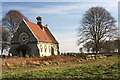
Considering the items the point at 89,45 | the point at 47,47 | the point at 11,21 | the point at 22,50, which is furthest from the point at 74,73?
the point at 11,21

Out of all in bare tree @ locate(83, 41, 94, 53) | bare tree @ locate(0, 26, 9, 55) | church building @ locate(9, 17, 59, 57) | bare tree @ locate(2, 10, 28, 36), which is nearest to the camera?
bare tree @ locate(83, 41, 94, 53)

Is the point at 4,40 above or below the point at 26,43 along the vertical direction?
above

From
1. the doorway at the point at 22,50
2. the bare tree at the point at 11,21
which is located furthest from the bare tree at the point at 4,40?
the doorway at the point at 22,50

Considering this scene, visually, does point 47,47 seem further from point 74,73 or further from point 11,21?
point 74,73

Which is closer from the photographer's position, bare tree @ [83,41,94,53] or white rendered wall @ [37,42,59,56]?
bare tree @ [83,41,94,53]

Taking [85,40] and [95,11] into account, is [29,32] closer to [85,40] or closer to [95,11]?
[85,40]

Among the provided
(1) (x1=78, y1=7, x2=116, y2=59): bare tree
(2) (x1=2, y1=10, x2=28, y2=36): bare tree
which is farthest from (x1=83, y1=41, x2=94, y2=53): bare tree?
(2) (x1=2, y1=10, x2=28, y2=36): bare tree

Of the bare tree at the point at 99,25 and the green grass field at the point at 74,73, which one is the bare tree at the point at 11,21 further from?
the green grass field at the point at 74,73

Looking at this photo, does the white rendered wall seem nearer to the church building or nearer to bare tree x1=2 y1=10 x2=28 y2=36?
the church building

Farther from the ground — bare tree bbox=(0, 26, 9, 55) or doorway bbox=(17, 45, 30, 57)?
bare tree bbox=(0, 26, 9, 55)

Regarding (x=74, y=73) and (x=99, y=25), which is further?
(x=99, y=25)

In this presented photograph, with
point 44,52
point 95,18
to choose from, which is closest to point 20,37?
point 44,52

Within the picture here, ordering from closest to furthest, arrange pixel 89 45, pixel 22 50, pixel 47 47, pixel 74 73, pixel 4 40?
pixel 74 73 < pixel 89 45 < pixel 22 50 < pixel 4 40 < pixel 47 47

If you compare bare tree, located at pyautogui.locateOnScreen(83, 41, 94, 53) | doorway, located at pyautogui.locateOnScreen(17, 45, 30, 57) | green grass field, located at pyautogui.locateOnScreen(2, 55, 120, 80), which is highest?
bare tree, located at pyautogui.locateOnScreen(83, 41, 94, 53)
